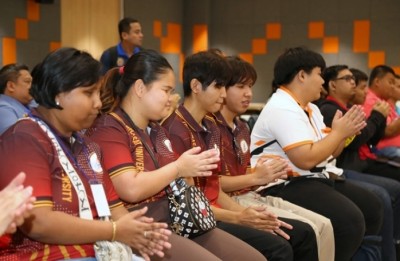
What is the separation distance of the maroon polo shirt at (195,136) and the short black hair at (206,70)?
0.49ft

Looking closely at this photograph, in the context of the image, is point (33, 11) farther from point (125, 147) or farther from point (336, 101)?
point (125, 147)

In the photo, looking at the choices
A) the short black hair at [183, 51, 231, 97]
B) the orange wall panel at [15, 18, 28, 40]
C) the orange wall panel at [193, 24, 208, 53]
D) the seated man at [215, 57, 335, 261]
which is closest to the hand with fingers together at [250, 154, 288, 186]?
the seated man at [215, 57, 335, 261]

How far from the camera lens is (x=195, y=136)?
2.63 metres

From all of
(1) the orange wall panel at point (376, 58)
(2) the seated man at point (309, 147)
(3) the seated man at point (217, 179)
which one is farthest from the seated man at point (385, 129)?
(1) the orange wall panel at point (376, 58)

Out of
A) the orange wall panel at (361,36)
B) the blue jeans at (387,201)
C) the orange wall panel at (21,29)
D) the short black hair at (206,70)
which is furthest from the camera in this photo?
the orange wall panel at (361,36)

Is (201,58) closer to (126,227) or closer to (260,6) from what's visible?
(126,227)

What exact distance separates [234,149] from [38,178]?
1432mm

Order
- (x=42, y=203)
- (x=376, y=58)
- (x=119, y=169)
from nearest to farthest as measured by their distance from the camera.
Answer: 1. (x=42, y=203)
2. (x=119, y=169)
3. (x=376, y=58)

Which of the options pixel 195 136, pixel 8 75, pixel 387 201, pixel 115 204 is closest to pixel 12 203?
pixel 115 204

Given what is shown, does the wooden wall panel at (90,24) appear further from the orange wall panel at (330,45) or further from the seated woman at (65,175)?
the seated woman at (65,175)

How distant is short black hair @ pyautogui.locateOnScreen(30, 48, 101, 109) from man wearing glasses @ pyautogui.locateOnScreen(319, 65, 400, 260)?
2340 mm

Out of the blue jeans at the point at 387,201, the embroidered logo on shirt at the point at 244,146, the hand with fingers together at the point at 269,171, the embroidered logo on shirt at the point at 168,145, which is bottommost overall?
the blue jeans at the point at 387,201

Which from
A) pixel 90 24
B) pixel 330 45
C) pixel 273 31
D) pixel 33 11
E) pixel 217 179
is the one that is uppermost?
pixel 33 11

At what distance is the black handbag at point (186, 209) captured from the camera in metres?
2.15
